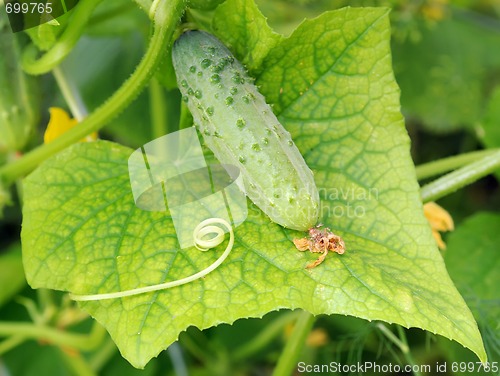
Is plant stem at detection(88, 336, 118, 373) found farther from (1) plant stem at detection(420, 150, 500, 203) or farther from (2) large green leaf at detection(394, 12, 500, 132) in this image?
(2) large green leaf at detection(394, 12, 500, 132)

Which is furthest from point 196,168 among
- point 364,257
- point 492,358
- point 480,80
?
point 480,80

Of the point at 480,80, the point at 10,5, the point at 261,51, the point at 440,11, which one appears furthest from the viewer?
the point at 480,80

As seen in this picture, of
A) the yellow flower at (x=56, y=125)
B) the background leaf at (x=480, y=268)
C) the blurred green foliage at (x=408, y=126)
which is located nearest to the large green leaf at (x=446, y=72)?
the blurred green foliage at (x=408, y=126)

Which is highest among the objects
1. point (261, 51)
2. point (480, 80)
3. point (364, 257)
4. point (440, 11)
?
point (261, 51)

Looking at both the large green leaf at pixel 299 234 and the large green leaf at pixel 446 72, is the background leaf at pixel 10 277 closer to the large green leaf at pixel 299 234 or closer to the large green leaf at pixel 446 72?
the large green leaf at pixel 299 234

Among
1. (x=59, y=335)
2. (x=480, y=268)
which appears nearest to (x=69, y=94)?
(x=59, y=335)

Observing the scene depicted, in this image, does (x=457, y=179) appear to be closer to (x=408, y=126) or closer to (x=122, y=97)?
(x=122, y=97)

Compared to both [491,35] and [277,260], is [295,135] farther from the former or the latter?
[491,35]
